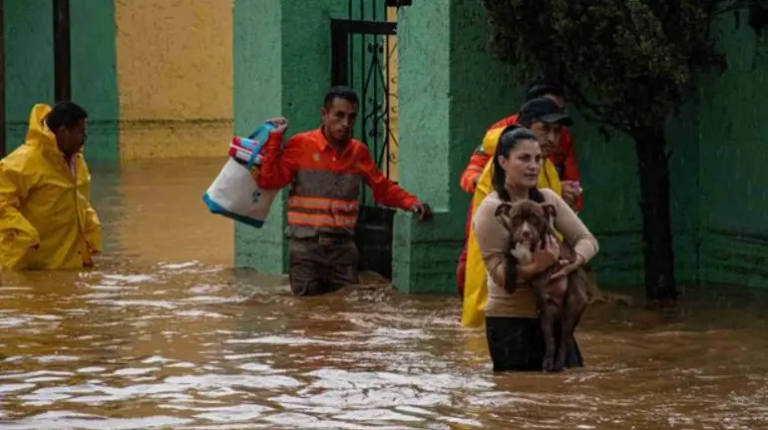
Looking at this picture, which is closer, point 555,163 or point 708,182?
point 555,163

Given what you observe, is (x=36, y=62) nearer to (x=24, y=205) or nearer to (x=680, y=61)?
(x=24, y=205)

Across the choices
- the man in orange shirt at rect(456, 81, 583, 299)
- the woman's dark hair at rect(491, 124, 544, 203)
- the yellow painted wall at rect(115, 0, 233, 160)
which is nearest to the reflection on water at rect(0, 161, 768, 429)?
the man in orange shirt at rect(456, 81, 583, 299)

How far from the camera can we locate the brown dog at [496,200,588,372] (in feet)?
28.7

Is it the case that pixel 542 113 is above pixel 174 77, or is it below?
below

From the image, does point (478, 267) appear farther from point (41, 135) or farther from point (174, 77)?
point (174, 77)

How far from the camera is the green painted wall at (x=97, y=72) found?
25.8 metres

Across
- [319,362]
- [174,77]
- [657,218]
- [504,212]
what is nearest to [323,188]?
[657,218]

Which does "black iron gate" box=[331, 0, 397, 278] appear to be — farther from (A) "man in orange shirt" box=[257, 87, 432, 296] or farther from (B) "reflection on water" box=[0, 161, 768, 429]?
(A) "man in orange shirt" box=[257, 87, 432, 296]

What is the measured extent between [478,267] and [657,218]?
226cm

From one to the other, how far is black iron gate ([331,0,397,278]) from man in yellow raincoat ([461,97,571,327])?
3.27 m

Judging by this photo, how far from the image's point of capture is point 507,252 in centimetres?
883

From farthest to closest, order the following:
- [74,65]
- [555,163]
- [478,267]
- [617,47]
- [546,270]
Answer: [74,65]
[555,163]
[617,47]
[478,267]
[546,270]

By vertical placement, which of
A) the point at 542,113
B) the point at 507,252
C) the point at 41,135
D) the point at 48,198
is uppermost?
the point at 542,113

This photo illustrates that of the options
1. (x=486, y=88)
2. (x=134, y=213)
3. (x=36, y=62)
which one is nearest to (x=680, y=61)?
(x=486, y=88)
